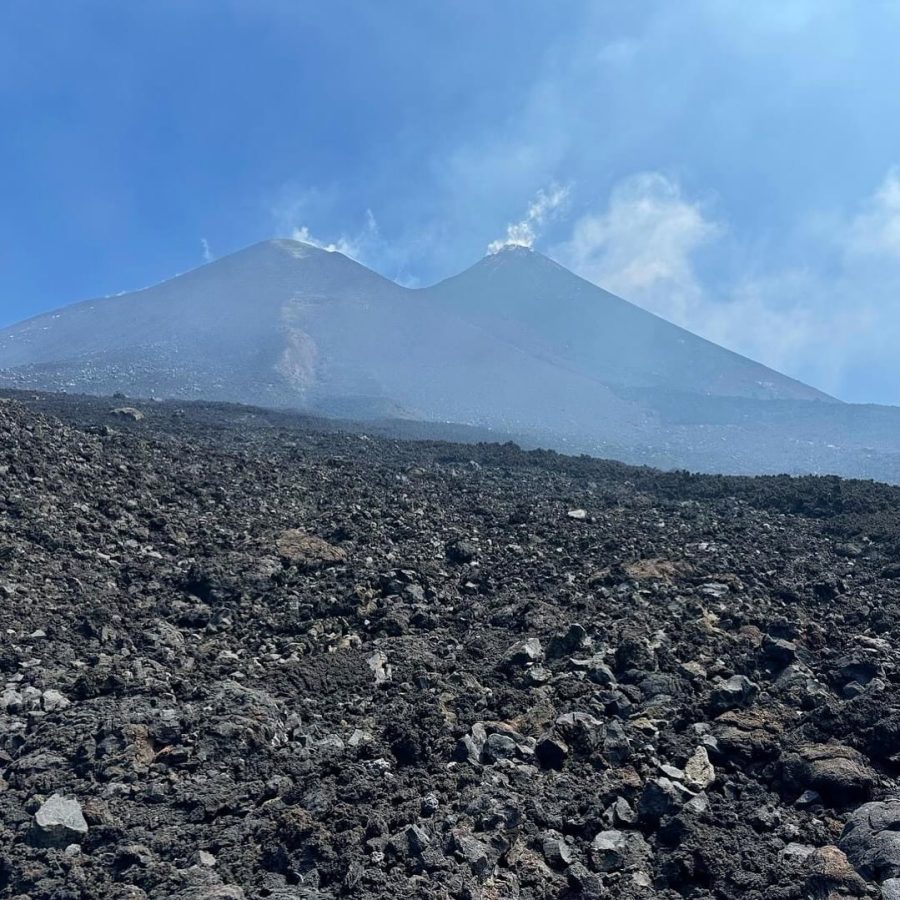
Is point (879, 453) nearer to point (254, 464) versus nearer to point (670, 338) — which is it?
point (670, 338)

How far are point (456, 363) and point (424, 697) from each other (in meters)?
64.0

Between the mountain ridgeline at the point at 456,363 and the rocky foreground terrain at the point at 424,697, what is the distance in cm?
3086

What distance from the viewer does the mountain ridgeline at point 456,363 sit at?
46.9 meters

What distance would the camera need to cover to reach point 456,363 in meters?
68.4

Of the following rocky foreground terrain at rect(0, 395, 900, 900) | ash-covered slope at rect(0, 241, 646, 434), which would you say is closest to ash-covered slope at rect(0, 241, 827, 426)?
ash-covered slope at rect(0, 241, 646, 434)

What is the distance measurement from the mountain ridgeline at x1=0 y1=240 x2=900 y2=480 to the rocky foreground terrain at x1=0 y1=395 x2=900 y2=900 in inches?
1215

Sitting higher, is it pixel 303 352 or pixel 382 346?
pixel 382 346

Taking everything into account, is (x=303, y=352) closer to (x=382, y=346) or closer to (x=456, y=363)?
(x=382, y=346)

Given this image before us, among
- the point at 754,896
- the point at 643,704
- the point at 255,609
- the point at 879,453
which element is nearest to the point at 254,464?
A: the point at 255,609

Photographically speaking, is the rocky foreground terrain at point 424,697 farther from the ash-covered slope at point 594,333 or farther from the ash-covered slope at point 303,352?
the ash-covered slope at point 594,333

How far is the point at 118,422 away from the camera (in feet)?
56.0

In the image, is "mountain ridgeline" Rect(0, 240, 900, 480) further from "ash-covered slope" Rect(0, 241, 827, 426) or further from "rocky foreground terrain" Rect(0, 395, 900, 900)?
"rocky foreground terrain" Rect(0, 395, 900, 900)

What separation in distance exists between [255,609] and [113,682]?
5.74ft

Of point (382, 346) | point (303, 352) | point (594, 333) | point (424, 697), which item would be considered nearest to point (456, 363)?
point (382, 346)
